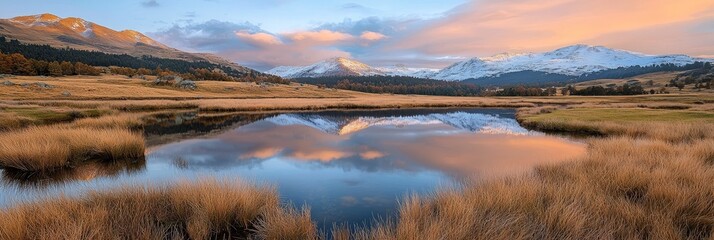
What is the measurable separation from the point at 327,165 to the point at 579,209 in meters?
9.64

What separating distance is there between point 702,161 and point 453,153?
8878 millimetres

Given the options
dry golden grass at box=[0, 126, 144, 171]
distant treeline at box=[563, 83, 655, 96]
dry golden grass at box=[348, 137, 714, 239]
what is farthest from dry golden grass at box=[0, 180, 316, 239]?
distant treeline at box=[563, 83, 655, 96]

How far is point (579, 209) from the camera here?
670 centimetres

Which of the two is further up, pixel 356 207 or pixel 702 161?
pixel 702 161

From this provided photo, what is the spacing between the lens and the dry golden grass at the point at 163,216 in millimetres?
5754

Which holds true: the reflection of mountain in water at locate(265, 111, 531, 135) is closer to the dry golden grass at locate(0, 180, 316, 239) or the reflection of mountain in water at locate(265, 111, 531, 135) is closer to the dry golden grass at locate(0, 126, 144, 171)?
the dry golden grass at locate(0, 126, 144, 171)

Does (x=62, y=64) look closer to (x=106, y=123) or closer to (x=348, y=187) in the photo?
(x=106, y=123)

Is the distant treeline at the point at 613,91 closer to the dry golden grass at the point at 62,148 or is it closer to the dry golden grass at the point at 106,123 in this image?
the dry golden grass at the point at 106,123

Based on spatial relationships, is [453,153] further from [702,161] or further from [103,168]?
[103,168]

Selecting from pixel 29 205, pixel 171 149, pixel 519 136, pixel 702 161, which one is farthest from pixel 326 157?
pixel 519 136

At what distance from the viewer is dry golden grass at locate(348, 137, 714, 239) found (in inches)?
229

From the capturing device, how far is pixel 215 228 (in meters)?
7.02

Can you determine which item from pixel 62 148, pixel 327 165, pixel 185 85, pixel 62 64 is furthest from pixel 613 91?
pixel 62 64

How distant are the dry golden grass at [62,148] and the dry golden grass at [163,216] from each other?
653 cm
